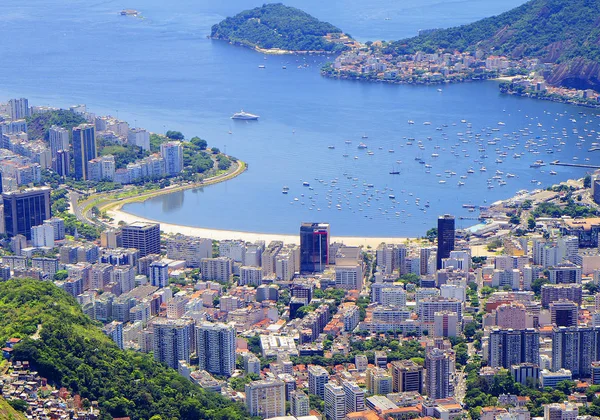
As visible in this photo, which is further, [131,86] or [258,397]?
[131,86]

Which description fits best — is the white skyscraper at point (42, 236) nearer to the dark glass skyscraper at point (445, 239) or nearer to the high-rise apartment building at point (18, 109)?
the dark glass skyscraper at point (445, 239)

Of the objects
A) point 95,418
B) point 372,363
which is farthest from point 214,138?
point 95,418

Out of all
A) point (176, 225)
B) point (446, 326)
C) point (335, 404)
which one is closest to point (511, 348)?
point (446, 326)

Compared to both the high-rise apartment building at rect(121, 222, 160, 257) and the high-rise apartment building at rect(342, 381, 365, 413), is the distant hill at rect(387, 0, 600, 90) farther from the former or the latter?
the high-rise apartment building at rect(342, 381, 365, 413)

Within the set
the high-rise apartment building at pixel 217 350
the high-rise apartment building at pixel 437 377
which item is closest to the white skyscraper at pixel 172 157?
the high-rise apartment building at pixel 217 350

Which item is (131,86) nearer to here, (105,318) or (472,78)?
(472,78)

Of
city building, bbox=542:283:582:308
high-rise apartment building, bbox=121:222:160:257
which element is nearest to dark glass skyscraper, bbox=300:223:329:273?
high-rise apartment building, bbox=121:222:160:257

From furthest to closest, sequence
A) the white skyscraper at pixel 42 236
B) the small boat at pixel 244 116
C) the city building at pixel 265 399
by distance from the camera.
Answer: the small boat at pixel 244 116 → the white skyscraper at pixel 42 236 → the city building at pixel 265 399
